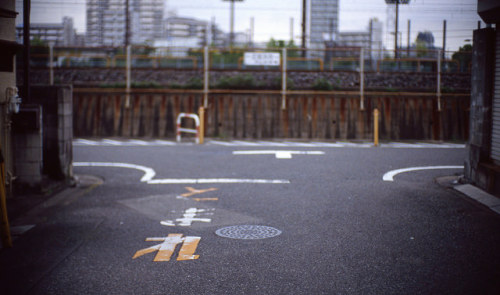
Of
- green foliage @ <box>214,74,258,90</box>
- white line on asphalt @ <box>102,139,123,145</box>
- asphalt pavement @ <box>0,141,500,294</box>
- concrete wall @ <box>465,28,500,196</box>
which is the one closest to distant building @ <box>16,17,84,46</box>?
Answer: white line on asphalt @ <box>102,139,123,145</box>

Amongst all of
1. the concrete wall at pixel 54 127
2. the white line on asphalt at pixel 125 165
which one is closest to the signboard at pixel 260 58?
the white line on asphalt at pixel 125 165

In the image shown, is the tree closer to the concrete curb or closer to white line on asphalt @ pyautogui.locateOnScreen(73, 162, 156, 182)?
the concrete curb

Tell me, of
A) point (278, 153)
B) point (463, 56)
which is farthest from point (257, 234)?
point (463, 56)

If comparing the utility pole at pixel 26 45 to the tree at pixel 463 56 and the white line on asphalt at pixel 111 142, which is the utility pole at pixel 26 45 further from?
the tree at pixel 463 56

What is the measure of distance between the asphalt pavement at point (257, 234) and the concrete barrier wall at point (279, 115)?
7629 mm

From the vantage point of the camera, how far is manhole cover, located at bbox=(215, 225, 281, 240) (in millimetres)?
6773

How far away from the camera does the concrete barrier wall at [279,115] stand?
20500 millimetres

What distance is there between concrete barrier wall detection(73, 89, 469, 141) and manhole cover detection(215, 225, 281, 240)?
1335cm

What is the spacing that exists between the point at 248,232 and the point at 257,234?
162 mm

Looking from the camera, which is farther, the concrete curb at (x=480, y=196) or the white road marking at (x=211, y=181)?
the white road marking at (x=211, y=181)

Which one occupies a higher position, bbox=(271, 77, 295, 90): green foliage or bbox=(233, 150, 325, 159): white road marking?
bbox=(271, 77, 295, 90): green foliage

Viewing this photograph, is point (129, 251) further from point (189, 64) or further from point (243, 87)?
point (189, 64)

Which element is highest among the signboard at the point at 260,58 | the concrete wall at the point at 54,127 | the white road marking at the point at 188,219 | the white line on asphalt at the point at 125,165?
the signboard at the point at 260,58

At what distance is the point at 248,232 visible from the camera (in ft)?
22.9
